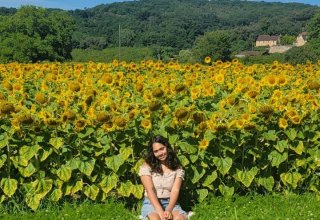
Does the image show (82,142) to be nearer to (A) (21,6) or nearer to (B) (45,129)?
(B) (45,129)

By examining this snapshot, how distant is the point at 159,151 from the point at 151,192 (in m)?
0.36

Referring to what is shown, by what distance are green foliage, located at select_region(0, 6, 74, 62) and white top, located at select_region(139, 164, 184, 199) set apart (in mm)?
56936

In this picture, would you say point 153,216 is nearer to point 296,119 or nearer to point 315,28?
point 296,119

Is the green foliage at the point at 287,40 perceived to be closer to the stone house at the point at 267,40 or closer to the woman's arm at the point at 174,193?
the stone house at the point at 267,40

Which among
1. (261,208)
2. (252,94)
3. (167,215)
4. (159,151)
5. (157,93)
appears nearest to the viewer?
(167,215)

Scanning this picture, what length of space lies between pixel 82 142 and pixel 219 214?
1.35 metres

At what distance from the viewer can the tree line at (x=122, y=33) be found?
220 feet

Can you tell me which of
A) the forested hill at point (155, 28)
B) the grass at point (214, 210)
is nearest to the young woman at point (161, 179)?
the grass at point (214, 210)

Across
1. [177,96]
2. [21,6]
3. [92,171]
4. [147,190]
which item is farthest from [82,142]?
[21,6]

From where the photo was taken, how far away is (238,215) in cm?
512

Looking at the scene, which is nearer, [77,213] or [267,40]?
[77,213]

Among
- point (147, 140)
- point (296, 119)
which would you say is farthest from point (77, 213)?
point (296, 119)

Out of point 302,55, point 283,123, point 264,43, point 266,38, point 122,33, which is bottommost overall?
point 264,43

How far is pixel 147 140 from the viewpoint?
519 cm
